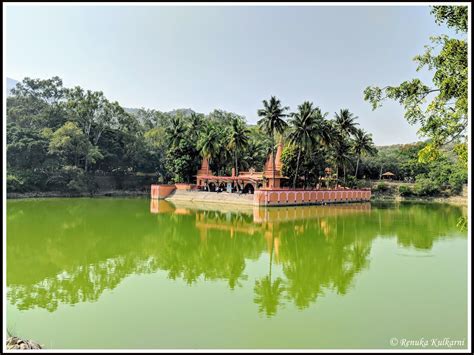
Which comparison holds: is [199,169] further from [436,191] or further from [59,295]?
[59,295]

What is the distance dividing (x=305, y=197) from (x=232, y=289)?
25798 mm

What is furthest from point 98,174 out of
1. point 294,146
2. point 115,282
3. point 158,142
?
point 115,282

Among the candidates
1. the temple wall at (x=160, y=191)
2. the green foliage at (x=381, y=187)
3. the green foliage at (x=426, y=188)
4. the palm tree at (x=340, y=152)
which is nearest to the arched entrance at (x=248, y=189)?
the temple wall at (x=160, y=191)

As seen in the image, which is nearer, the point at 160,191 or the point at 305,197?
the point at 305,197

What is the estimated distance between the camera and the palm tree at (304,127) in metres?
31.8

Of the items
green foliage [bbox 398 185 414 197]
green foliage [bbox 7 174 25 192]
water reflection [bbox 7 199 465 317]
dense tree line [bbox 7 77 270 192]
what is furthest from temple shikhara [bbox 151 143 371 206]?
green foliage [bbox 7 174 25 192]

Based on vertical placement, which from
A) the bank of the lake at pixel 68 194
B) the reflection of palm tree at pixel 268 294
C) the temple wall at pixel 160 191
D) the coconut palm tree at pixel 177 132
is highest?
the coconut palm tree at pixel 177 132

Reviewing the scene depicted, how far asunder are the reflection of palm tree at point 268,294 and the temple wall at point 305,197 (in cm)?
Answer: 2044

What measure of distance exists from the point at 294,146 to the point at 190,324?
93.7 ft

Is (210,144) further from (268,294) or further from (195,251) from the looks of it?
(268,294)

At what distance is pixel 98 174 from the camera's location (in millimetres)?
46031

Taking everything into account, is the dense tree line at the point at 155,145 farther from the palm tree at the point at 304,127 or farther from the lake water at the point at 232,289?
the lake water at the point at 232,289

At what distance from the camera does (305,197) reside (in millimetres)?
33906

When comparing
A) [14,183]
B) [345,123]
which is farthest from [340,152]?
[14,183]
